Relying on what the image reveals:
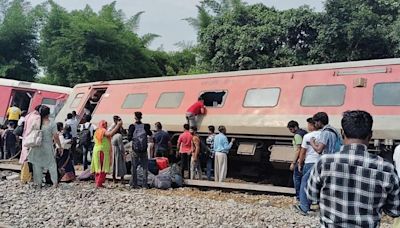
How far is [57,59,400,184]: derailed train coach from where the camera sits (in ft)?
31.7

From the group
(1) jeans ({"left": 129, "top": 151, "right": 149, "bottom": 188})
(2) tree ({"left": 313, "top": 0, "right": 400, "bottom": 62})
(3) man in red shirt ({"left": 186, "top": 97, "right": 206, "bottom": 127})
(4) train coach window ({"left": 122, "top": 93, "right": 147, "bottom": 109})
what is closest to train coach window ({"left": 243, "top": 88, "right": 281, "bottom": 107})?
(3) man in red shirt ({"left": 186, "top": 97, "right": 206, "bottom": 127})

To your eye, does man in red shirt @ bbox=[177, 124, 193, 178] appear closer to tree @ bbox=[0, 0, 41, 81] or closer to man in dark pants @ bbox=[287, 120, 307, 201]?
man in dark pants @ bbox=[287, 120, 307, 201]

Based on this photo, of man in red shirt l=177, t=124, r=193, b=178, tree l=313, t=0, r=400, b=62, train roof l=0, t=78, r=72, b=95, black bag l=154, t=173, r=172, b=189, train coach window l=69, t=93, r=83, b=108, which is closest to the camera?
black bag l=154, t=173, r=172, b=189

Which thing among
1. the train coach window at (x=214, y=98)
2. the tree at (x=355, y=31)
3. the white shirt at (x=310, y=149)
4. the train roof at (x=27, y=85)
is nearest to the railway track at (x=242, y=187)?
the white shirt at (x=310, y=149)

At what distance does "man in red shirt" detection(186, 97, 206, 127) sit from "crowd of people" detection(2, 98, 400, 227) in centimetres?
2

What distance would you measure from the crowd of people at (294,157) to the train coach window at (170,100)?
915 mm

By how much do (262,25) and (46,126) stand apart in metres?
15.9

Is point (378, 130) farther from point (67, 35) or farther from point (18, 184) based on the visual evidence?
point (67, 35)

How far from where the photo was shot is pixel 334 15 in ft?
68.6

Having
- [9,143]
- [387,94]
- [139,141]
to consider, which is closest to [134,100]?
[9,143]

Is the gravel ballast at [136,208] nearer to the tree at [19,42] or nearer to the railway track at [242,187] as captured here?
the railway track at [242,187]

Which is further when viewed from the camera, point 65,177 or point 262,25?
point 262,25

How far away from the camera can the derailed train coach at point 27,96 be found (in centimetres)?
1741

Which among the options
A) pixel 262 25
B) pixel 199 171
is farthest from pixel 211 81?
pixel 262 25
